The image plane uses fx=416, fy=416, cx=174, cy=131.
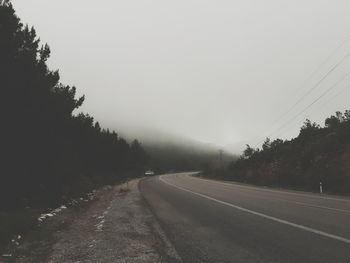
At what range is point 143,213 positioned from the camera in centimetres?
1522

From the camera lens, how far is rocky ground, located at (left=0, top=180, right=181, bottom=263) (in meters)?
7.64

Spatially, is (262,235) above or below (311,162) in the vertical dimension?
below

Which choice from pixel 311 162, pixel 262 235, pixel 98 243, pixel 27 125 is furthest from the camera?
pixel 311 162

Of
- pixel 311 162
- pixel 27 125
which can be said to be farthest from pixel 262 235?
pixel 311 162

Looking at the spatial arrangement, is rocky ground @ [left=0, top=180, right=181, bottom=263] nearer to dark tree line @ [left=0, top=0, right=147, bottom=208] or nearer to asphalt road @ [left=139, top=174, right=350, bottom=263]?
asphalt road @ [left=139, top=174, right=350, bottom=263]

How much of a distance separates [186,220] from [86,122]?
28.6m

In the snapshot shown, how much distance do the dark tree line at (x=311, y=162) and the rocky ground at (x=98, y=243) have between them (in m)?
17.9

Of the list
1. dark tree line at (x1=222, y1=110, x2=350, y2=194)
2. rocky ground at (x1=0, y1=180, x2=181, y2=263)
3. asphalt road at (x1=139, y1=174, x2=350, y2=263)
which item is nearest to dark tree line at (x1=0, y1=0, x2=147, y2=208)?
rocky ground at (x1=0, y1=180, x2=181, y2=263)

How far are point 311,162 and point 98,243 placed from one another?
32.0 metres

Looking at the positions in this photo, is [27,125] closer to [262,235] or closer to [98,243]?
[98,243]

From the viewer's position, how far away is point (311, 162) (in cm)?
3794

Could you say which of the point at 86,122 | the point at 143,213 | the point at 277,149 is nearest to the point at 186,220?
the point at 143,213

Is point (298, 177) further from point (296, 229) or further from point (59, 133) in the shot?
point (296, 229)

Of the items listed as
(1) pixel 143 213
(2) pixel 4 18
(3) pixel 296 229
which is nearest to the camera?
(3) pixel 296 229
